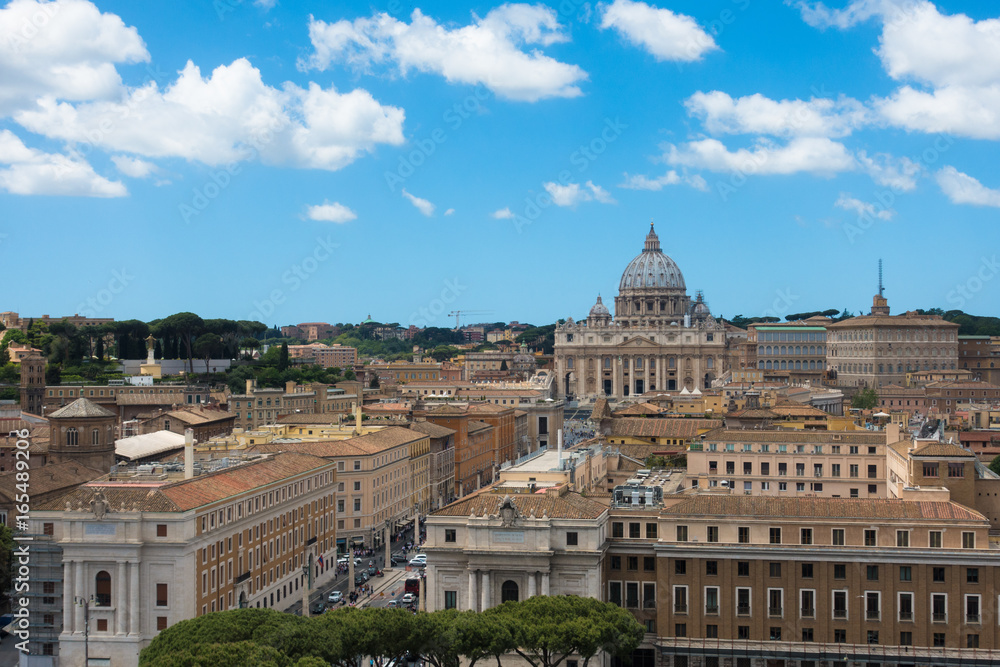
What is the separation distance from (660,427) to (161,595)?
116 feet

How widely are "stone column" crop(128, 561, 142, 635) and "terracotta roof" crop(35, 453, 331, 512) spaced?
1840 mm

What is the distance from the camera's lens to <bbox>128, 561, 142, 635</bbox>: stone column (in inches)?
1495

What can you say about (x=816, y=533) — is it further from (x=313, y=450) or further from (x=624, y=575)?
(x=313, y=450)

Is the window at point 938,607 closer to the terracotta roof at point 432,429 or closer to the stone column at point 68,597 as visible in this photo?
the stone column at point 68,597

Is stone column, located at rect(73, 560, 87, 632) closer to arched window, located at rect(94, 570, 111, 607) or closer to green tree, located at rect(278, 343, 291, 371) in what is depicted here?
arched window, located at rect(94, 570, 111, 607)

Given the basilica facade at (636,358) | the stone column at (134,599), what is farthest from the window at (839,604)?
the basilica facade at (636,358)

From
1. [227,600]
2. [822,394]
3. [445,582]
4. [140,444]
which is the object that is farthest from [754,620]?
[822,394]

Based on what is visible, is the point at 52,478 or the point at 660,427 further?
the point at 660,427

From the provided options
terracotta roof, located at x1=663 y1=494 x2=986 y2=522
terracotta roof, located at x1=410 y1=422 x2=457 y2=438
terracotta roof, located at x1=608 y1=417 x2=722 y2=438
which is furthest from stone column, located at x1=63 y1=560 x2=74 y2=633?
terracotta roof, located at x1=410 y1=422 x2=457 y2=438

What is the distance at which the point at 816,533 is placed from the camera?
36.5 metres

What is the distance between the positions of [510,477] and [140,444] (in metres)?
28.8

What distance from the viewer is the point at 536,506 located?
37938 millimetres

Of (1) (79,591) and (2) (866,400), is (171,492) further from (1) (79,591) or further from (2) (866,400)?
(2) (866,400)

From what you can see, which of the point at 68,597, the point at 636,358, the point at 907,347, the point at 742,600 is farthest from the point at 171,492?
the point at 636,358
